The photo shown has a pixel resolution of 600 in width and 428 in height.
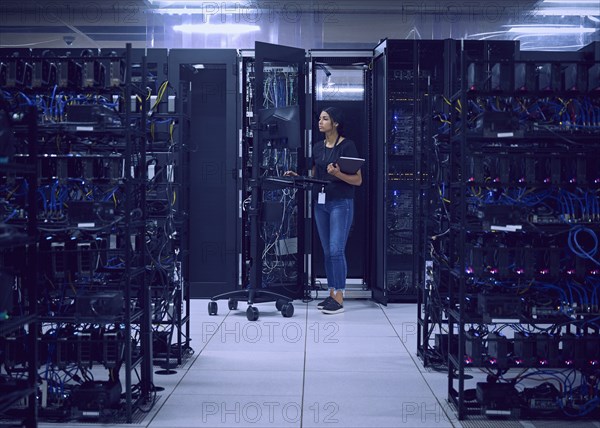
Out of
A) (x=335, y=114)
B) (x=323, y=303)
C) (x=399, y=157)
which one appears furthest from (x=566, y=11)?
(x=323, y=303)

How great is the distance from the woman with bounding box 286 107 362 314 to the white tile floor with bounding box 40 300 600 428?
19.8 inches

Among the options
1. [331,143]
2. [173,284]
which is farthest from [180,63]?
[173,284]

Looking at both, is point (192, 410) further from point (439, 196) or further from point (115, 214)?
point (439, 196)

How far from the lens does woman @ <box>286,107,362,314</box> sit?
20.7 ft

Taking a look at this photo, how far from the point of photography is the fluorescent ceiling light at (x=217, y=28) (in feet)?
28.8

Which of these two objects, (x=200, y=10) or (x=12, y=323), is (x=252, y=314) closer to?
(x=12, y=323)

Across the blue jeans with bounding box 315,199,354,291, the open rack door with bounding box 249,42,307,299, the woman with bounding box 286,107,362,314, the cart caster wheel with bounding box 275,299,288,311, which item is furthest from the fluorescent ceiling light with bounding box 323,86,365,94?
the cart caster wheel with bounding box 275,299,288,311

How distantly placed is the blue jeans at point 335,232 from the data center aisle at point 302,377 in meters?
0.47

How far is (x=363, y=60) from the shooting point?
732 centimetres

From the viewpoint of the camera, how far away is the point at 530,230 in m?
3.32

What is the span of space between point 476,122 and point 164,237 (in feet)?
6.87

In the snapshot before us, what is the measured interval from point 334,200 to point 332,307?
1025 millimetres

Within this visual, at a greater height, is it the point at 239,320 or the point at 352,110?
the point at 352,110

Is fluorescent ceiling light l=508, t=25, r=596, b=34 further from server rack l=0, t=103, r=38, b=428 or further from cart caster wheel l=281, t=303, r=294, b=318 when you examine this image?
server rack l=0, t=103, r=38, b=428
